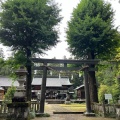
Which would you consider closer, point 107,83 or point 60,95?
point 107,83

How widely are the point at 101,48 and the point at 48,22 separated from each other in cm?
573

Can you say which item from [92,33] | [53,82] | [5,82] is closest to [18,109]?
[92,33]

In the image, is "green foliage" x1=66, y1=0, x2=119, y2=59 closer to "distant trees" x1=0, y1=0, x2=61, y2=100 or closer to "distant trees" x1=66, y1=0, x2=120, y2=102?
"distant trees" x1=66, y1=0, x2=120, y2=102

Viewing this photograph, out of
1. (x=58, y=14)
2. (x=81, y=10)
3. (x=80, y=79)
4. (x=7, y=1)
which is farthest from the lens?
(x=80, y=79)

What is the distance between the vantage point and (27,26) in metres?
13.0

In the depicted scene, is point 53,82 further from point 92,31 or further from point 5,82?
point 92,31

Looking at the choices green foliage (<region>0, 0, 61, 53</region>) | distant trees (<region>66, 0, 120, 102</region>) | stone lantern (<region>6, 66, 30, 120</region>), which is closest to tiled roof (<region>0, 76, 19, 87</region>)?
distant trees (<region>66, 0, 120, 102</region>)

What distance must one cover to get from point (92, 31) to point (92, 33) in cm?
18

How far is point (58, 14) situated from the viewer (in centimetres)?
1483

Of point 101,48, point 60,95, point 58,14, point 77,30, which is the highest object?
point 58,14

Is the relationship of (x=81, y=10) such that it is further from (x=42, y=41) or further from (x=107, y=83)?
(x=107, y=83)

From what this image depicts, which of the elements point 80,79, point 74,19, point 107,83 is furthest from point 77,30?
point 80,79

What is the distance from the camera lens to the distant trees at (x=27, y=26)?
13.1 metres

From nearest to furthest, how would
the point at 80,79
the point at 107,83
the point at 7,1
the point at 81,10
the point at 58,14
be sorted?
the point at 7,1 < the point at 58,14 < the point at 81,10 < the point at 107,83 < the point at 80,79
